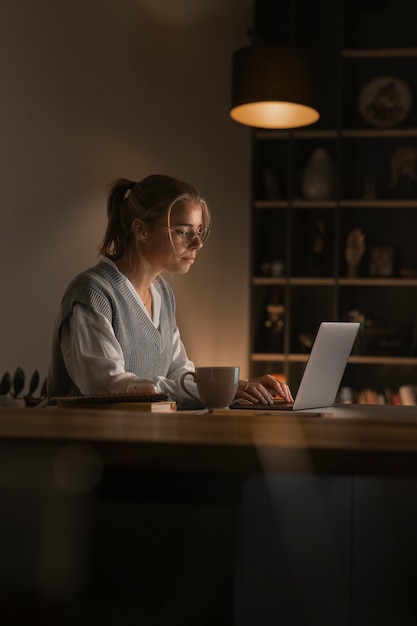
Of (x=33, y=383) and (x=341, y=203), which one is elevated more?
(x=341, y=203)

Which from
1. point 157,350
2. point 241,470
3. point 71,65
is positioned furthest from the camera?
point 71,65

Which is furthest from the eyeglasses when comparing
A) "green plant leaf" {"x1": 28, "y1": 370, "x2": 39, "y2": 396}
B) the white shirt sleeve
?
"green plant leaf" {"x1": 28, "y1": 370, "x2": 39, "y2": 396}

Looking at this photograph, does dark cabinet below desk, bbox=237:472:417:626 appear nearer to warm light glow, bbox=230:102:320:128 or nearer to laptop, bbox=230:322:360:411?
laptop, bbox=230:322:360:411

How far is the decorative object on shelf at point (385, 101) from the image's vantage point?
5418 millimetres

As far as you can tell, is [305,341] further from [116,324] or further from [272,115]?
[116,324]

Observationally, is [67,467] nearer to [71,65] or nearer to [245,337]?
[71,65]

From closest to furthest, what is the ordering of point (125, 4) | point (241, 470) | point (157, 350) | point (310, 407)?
point (241, 470) → point (310, 407) → point (157, 350) → point (125, 4)

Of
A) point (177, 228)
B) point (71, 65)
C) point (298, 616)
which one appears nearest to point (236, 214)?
point (71, 65)

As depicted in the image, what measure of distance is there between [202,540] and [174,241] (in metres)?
1.74

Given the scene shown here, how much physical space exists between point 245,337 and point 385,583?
4.62 m

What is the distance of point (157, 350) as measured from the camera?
8.27 feet

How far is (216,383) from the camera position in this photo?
194cm

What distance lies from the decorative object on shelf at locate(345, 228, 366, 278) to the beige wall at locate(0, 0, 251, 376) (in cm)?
63

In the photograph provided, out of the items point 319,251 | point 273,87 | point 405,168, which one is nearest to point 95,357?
point 273,87
